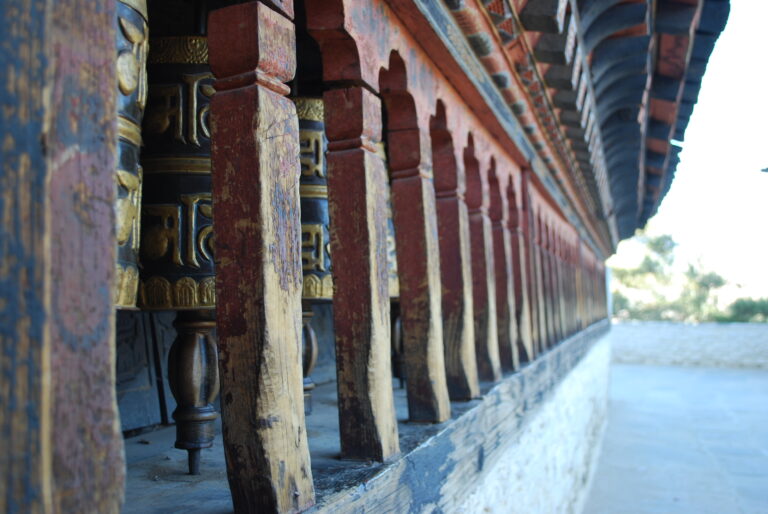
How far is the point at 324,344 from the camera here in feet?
13.3

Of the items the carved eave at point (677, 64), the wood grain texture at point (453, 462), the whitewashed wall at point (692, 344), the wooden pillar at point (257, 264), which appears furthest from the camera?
the whitewashed wall at point (692, 344)

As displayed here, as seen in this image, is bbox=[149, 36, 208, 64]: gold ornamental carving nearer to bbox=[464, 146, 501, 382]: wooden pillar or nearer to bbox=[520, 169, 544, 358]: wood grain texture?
bbox=[464, 146, 501, 382]: wooden pillar

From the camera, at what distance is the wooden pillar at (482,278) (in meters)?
2.79

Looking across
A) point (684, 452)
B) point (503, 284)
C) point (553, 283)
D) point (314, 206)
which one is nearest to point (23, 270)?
point (314, 206)

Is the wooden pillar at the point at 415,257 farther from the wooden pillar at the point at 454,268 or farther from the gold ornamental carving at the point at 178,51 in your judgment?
the gold ornamental carving at the point at 178,51

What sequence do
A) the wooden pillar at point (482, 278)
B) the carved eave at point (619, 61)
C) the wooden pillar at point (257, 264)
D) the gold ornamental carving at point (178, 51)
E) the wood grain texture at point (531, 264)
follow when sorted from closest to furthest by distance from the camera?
1. the wooden pillar at point (257, 264)
2. the gold ornamental carving at point (178, 51)
3. the wooden pillar at point (482, 278)
4. the carved eave at point (619, 61)
5. the wood grain texture at point (531, 264)

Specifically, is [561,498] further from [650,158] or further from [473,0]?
[650,158]

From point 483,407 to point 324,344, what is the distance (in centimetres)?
187

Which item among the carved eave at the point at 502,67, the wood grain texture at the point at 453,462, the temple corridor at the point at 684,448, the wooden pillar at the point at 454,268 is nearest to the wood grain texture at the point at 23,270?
the wood grain texture at the point at 453,462

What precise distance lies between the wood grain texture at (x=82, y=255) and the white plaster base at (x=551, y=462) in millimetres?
1458

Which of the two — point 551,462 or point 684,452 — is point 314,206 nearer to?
point 551,462

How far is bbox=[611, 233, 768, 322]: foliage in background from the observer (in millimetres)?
38219

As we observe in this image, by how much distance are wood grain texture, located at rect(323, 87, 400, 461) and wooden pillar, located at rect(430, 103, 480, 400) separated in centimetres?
79

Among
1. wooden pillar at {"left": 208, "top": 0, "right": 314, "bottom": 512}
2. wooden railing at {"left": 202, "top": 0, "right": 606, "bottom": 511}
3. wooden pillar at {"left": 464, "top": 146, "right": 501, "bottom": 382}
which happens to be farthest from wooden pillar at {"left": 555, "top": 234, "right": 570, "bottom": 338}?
wooden pillar at {"left": 208, "top": 0, "right": 314, "bottom": 512}
